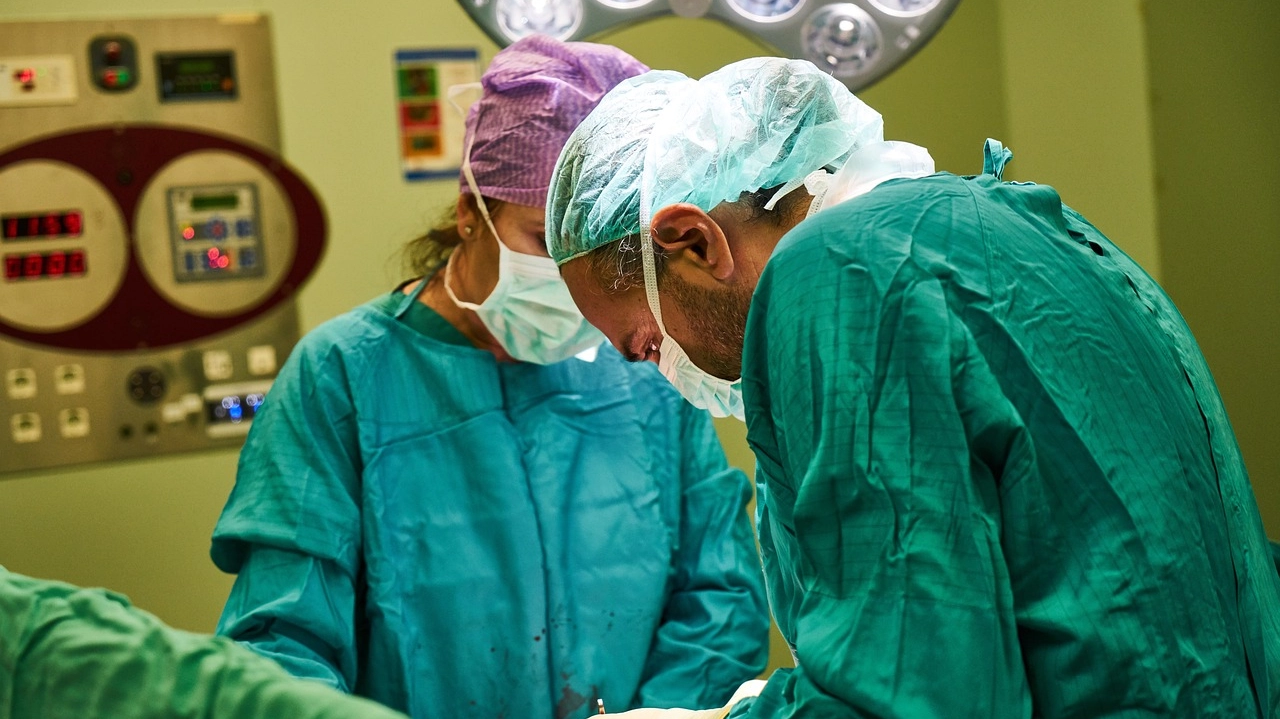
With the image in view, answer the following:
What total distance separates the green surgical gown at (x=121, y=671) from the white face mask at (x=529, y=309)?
3.40 feet

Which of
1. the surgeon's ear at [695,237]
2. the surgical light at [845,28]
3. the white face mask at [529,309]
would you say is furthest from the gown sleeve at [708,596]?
the surgeon's ear at [695,237]

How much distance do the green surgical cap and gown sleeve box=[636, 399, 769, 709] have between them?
2.19 ft

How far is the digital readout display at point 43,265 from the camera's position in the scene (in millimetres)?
2471

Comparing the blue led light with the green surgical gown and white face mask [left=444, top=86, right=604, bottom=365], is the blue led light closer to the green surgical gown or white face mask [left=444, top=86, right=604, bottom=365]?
white face mask [left=444, top=86, right=604, bottom=365]

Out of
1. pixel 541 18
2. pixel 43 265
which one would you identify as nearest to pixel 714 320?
pixel 541 18

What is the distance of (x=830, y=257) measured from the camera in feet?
2.92

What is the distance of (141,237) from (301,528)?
1246 millimetres

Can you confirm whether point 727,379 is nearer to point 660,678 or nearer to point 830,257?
point 830,257

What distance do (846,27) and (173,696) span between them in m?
1.46

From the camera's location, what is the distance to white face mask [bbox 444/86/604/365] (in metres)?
1.74

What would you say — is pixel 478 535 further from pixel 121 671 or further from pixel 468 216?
pixel 121 671

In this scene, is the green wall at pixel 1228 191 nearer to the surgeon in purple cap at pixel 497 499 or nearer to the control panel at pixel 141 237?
the surgeon in purple cap at pixel 497 499

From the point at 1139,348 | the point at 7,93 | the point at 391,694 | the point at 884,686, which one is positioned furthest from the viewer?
the point at 7,93

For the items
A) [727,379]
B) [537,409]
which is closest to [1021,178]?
[537,409]
